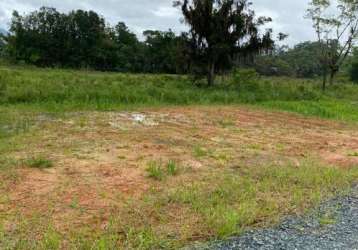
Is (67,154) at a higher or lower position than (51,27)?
lower

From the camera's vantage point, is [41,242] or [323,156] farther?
[323,156]

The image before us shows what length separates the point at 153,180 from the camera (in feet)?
15.2

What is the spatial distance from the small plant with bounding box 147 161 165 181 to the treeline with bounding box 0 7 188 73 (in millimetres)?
36284

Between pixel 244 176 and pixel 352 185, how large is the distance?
4.07 feet

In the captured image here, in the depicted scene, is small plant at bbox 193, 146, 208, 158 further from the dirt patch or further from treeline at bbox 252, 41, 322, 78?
treeline at bbox 252, 41, 322, 78

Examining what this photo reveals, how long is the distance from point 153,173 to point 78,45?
42021 mm

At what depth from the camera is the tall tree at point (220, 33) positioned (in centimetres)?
1736

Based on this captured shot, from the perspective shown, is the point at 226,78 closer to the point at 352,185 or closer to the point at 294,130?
the point at 294,130

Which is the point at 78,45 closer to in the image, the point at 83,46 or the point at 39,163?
the point at 83,46

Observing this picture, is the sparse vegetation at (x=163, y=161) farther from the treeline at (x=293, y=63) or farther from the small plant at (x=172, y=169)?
the treeline at (x=293, y=63)

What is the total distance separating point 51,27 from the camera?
4578 centimetres

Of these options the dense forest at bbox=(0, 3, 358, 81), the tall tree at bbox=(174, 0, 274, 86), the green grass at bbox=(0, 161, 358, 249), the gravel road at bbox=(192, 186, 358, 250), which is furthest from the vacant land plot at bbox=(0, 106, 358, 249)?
the dense forest at bbox=(0, 3, 358, 81)

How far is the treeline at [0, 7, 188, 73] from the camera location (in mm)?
42875

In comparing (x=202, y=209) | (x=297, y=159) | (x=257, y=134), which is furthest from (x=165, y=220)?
(x=257, y=134)
